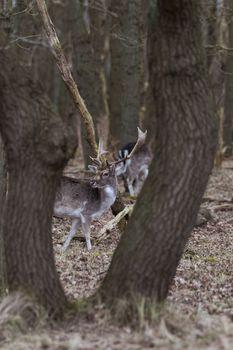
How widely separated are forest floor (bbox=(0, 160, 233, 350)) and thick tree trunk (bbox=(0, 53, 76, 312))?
472 millimetres

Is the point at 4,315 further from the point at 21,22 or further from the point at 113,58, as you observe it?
the point at 113,58

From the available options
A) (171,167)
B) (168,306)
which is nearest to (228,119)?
(171,167)

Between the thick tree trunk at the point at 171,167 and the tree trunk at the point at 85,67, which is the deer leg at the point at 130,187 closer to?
the tree trunk at the point at 85,67

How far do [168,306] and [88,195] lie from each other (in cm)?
558

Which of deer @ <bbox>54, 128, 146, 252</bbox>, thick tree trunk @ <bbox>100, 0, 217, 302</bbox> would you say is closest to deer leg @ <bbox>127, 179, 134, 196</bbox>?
deer @ <bbox>54, 128, 146, 252</bbox>

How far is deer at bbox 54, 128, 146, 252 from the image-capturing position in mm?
11742

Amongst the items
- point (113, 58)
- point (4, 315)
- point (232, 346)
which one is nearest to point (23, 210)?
point (4, 315)

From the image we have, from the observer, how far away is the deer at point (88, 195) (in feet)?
38.5

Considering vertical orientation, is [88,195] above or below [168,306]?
above

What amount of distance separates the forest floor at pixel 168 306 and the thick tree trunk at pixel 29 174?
47 cm

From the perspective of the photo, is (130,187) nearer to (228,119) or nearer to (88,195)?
(88,195)

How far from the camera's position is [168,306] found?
6.70 metres

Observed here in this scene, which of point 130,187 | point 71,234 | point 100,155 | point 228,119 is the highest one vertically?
point 228,119

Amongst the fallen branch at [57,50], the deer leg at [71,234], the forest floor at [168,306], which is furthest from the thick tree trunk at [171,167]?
the deer leg at [71,234]
